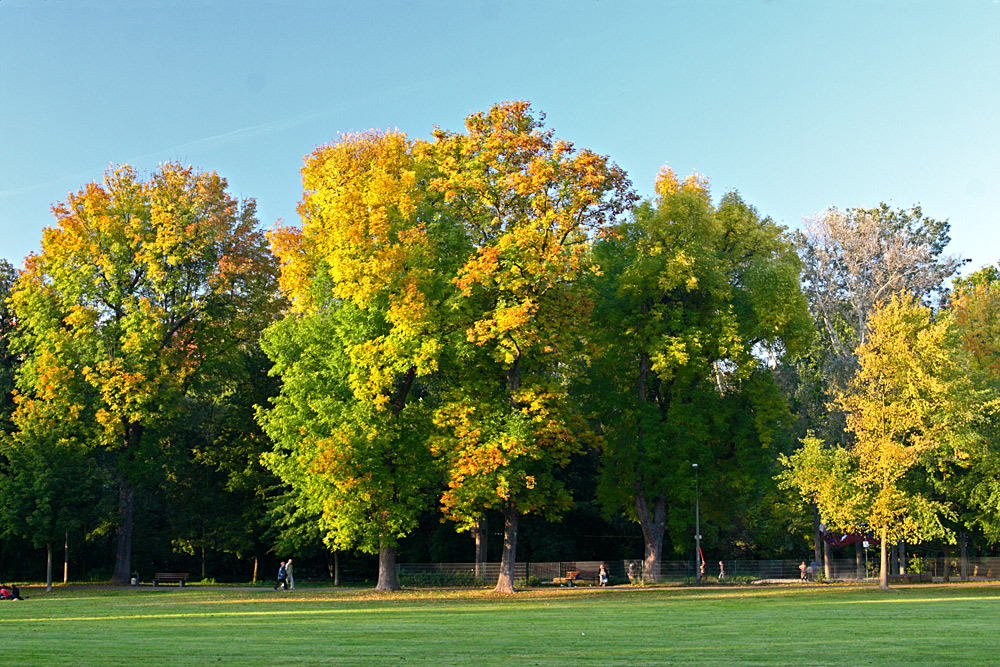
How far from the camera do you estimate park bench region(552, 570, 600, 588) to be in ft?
164

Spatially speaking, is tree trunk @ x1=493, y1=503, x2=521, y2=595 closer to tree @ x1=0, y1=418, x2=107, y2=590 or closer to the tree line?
the tree line

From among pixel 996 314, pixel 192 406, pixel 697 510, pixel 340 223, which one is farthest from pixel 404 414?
pixel 996 314

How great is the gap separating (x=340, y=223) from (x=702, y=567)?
26.7 meters

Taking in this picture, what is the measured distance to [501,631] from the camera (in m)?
19.8

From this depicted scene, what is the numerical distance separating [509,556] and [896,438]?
19.6m

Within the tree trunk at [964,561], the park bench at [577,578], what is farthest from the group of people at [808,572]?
the park bench at [577,578]

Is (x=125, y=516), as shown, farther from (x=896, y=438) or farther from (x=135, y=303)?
(x=896, y=438)

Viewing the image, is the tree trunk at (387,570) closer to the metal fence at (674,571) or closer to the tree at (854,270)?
the metal fence at (674,571)

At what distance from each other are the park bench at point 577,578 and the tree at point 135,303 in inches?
802

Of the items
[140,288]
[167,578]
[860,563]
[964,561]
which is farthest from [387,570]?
[964,561]

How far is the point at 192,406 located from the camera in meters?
56.1

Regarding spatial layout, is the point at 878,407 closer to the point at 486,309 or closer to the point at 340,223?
the point at 486,309

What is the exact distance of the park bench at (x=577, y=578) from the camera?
4987 cm

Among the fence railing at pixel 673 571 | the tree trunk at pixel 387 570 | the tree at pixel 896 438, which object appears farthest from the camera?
the fence railing at pixel 673 571
